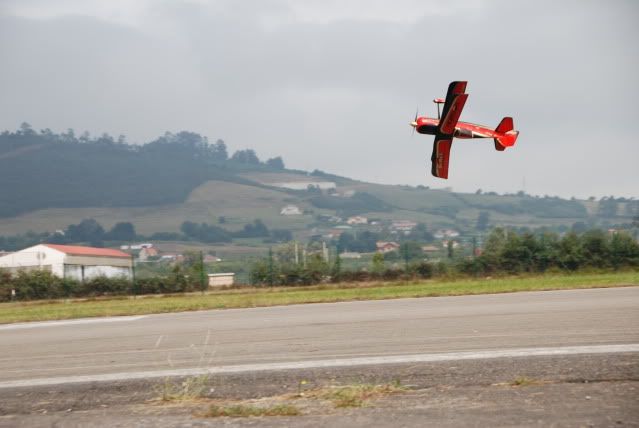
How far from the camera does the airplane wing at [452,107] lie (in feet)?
30.2

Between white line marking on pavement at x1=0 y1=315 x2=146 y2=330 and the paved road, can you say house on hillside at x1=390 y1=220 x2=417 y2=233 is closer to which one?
white line marking on pavement at x1=0 y1=315 x2=146 y2=330

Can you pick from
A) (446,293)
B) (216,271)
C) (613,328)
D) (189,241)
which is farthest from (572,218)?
(613,328)

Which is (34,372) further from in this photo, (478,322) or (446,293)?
(446,293)

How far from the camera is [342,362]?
1008 centimetres

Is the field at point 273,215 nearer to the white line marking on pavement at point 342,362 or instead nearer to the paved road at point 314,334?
the paved road at point 314,334

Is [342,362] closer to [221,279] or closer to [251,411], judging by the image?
[251,411]

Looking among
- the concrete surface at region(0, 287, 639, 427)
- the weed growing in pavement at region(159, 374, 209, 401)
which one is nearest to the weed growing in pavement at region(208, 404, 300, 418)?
the concrete surface at region(0, 287, 639, 427)

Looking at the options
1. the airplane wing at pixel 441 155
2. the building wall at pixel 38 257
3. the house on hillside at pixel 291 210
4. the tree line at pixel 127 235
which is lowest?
the tree line at pixel 127 235

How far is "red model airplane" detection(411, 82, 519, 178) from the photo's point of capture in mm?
9258

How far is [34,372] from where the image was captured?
10.8 metres

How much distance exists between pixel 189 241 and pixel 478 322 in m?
156

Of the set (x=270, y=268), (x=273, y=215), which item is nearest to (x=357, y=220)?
(x=273, y=215)

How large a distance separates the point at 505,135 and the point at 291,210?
180967 mm

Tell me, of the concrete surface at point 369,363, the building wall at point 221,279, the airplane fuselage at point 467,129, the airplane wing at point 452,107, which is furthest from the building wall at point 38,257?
the airplane wing at point 452,107
